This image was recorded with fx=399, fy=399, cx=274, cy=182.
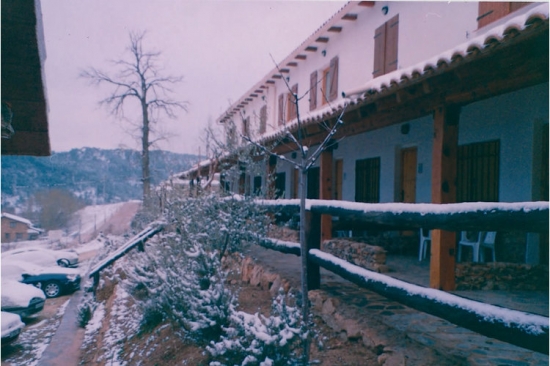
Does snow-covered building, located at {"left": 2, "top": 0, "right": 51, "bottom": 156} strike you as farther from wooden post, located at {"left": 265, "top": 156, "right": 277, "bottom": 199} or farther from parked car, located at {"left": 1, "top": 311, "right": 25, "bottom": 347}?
parked car, located at {"left": 1, "top": 311, "right": 25, "bottom": 347}

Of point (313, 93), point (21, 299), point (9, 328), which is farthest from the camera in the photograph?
point (313, 93)

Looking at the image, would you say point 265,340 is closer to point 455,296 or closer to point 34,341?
point 455,296

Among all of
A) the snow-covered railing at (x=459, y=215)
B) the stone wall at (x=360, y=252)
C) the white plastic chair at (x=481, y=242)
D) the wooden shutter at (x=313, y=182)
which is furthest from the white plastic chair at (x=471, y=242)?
the wooden shutter at (x=313, y=182)

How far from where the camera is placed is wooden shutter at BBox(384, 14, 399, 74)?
8828 millimetres

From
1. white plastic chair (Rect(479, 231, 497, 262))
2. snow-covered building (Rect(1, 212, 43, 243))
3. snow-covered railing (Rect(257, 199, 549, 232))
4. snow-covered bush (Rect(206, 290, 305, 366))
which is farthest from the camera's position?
snow-covered building (Rect(1, 212, 43, 243))

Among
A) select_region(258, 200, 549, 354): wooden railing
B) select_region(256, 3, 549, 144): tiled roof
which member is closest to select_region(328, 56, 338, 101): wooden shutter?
select_region(256, 3, 549, 144): tiled roof

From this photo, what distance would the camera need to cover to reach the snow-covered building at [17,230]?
53000mm

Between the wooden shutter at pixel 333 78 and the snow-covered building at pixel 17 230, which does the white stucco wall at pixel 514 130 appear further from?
the snow-covered building at pixel 17 230

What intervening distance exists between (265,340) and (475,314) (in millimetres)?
1426

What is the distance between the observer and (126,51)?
22406mm

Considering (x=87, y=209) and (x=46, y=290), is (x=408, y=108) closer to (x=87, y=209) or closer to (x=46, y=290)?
(x=46, y=290)

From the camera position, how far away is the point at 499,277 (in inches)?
204

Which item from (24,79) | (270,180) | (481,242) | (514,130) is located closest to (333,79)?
(270,180)

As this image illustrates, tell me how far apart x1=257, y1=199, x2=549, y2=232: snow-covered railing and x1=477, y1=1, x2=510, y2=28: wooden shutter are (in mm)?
4750
